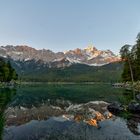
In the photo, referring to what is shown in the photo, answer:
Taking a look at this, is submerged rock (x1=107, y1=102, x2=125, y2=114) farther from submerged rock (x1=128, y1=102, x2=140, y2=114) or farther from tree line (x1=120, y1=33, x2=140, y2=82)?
tree line (x1=120, y1=33, x2=140, y2=82)

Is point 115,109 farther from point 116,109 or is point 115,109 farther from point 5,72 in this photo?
point 5,72

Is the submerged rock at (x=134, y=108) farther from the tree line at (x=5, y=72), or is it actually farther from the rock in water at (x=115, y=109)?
the tree line at (x=5, y=72)

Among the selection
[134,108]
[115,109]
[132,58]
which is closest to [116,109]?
[115,109]

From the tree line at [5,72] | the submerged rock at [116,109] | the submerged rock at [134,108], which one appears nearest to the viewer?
the submerged rock at [134,108]

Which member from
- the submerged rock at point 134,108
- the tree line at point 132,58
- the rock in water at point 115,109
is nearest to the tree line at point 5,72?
the tree line at point 132,58

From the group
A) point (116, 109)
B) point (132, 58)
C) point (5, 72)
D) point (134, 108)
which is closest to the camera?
point (134, 108)

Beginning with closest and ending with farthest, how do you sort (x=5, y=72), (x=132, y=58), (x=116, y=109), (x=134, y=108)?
(x=134, y=108) → (x=116, y=109) → (x=132, y=58) → (x=5, y=72)

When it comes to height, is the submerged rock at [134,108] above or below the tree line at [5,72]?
below

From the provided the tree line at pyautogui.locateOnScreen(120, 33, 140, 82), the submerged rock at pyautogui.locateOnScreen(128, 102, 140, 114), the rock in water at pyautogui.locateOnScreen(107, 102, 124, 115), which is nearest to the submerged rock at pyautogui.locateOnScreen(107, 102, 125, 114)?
the rock in water at pyautogui.locateOnScreen(107, 102, 124, 115)

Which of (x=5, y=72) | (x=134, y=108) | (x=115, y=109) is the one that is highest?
(x=5, y=72)

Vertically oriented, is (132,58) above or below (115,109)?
above

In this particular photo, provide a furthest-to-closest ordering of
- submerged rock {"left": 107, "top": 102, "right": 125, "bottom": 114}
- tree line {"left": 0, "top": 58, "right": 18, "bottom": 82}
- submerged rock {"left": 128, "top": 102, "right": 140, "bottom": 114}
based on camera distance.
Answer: tree line {"left": 0, "top": 58, "right": 18, "bottom": 82} → submerged rock {"left": 107, "top": 102, "right": 125, "bottom": 114} → submerged rock {"left": 128, "top": 102, "right": 140, "bottom": 114}

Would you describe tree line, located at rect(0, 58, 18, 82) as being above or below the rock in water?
above

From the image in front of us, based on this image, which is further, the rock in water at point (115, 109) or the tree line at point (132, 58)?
the tree line at point (132, 58)
